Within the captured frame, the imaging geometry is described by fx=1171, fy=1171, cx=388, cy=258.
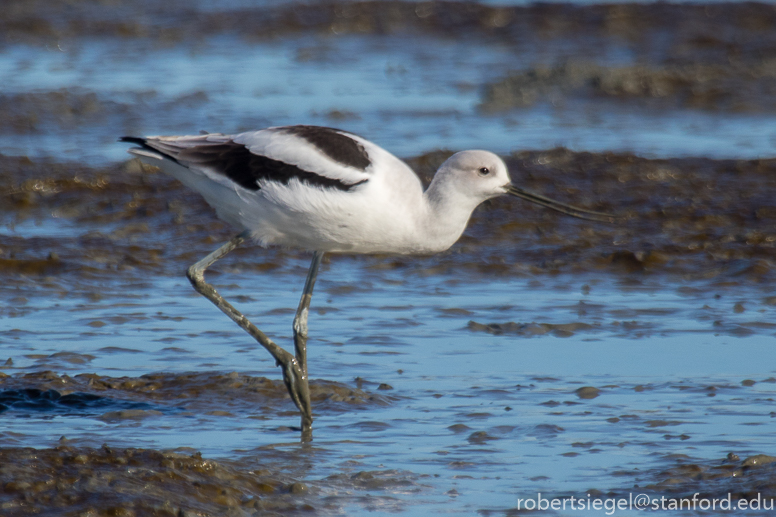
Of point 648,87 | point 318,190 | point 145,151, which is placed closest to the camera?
point 318,190

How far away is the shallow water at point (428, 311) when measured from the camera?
437 cm

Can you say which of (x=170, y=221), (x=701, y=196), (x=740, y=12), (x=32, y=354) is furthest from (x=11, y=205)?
(x=740, y=12)

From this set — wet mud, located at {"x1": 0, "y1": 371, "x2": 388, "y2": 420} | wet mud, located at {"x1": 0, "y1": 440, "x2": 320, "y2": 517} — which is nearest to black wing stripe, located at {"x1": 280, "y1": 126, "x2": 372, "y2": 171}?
wet mud, located at {"x1": 0, "y1": 371, "x2": 388, "y2": 420}

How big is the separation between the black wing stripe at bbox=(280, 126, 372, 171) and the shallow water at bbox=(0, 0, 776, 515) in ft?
3.48

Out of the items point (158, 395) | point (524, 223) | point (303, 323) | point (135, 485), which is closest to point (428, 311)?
point (303, 323)

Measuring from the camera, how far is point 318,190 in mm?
4707

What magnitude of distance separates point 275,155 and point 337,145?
269 millimetres

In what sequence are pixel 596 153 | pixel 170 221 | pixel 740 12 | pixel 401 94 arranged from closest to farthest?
Result: pixel 170 221, pixel 596 153, pixel 401 94, pixel 740 12

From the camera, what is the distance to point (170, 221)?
27.6 feet

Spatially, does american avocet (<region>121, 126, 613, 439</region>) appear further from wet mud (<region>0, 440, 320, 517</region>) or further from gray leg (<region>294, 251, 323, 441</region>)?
wet mud (<region>0, 440, 320, 517</region>)

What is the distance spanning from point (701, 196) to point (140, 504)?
6.08 metres

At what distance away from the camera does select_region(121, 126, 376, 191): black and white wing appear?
473 cm

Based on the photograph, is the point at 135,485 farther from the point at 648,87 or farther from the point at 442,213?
the point at 648,87

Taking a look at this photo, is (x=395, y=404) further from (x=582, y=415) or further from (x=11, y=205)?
(x=11, y=205)
